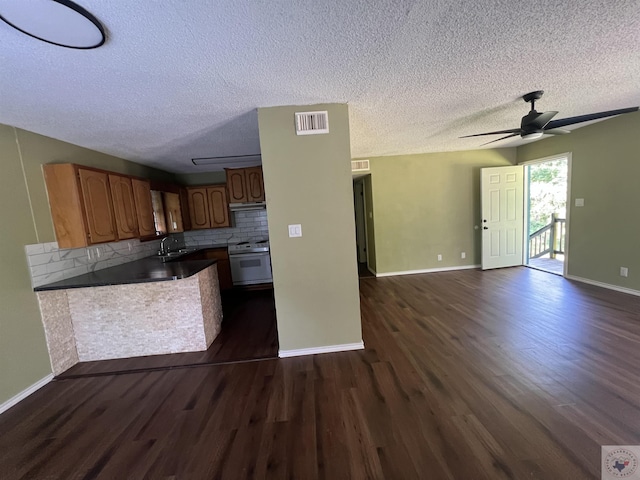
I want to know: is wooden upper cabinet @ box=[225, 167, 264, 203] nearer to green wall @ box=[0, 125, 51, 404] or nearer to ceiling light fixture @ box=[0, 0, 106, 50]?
green wall @ box=[0, 125, 51, 404]

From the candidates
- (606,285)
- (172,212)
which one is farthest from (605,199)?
(172,212)

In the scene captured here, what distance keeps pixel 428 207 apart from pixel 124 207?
4996mm

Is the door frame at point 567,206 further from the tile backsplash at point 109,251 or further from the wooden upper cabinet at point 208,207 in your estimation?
the wooden upper cabinet at point 208,207

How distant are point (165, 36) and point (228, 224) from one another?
12.6 feet

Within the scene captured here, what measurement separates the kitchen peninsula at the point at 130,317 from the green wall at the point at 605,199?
547 centimetres

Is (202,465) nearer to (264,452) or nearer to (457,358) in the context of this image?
(264,452)

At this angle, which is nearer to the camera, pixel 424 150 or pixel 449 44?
pixel 449 44

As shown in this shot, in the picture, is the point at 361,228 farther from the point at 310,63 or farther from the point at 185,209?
the point at 310,63

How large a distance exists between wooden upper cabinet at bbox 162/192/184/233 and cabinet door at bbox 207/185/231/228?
1.82ft

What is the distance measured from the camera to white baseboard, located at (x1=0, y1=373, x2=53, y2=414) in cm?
196

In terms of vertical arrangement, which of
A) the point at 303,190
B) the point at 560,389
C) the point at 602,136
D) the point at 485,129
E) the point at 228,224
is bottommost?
the point at 560,389

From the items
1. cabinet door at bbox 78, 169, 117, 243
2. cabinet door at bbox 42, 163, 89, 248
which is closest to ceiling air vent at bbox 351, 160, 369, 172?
cabinet door at bbox 78, 169, 117, 243

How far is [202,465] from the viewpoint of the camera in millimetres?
1421

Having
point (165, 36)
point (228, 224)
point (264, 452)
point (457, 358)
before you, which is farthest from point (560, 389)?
point (228, 224)
